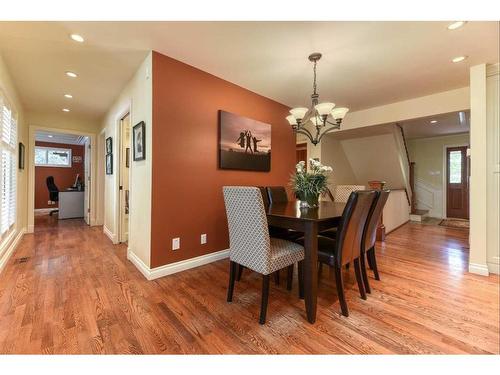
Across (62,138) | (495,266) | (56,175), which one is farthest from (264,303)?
(56,175)

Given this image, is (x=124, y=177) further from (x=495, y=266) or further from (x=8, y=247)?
(x=495, y=266)

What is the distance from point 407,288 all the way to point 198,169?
2456 millimetres

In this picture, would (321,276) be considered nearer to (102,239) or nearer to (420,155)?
(102,239)

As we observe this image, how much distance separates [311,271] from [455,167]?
6909mm

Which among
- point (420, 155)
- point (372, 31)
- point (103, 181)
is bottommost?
point (103, 181)

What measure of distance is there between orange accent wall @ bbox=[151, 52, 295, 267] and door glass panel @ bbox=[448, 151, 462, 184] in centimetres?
623

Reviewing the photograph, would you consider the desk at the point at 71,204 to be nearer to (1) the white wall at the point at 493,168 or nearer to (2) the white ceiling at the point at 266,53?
(2) the white ceiling at the point at 266,53

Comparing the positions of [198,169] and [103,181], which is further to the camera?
[103,181]

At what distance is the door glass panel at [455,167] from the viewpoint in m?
5.95

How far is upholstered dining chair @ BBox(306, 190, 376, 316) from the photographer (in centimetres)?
165

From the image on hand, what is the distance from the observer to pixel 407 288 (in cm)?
207

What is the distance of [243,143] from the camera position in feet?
10.3
